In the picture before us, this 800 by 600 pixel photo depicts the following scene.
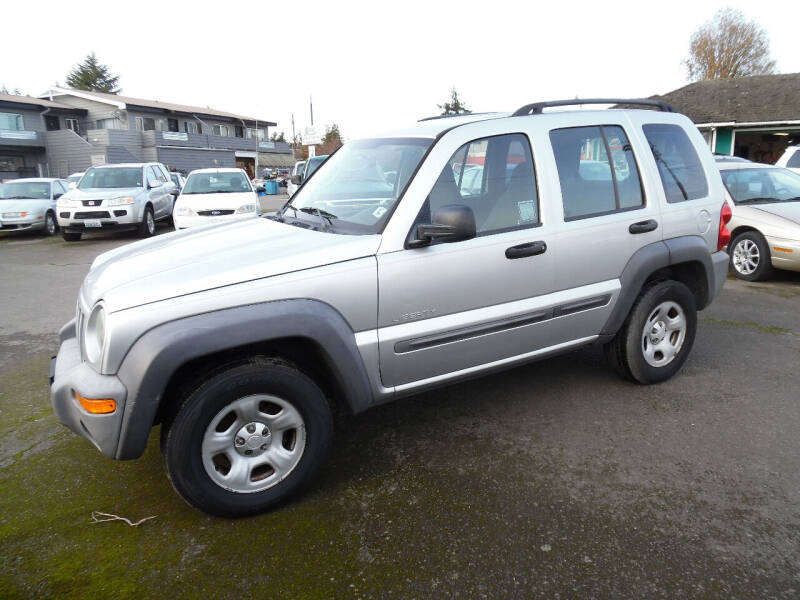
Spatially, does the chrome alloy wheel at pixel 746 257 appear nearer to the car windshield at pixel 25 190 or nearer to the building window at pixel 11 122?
the car windshield at pixel 25 190

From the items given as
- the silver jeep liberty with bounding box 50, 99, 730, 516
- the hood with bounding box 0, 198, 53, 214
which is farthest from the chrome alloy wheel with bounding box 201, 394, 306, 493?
the hood with bounding box 0, 198, 53, 214

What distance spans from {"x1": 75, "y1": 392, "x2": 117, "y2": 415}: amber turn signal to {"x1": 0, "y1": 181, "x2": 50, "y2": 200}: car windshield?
48.5 ft

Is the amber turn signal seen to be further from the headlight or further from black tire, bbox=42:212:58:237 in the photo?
black tire, bbox=42:212:58:237

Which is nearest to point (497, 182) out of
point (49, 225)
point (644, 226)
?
point (644, 226)

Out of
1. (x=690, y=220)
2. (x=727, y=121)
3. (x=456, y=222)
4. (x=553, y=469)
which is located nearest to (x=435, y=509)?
(x=553, y=469)

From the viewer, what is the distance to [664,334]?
4.05m

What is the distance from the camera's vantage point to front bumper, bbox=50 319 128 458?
2.38m

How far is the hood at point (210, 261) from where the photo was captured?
2496 millimetres

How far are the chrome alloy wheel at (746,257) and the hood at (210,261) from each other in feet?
22.0

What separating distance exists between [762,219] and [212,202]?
9.33 metres

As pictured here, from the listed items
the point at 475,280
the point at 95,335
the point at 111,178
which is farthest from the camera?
the point at 111,178

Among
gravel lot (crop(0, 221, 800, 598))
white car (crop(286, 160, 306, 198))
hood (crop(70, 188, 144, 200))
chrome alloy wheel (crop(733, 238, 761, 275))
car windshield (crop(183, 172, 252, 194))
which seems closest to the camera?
gravel lot (crop(0, 221, 800, 598))

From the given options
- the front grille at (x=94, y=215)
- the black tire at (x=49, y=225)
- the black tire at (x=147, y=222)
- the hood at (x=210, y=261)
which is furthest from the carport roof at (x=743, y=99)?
the hood at (x=210, y=261)

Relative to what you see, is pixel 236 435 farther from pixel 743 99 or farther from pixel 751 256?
pixel 743 99
